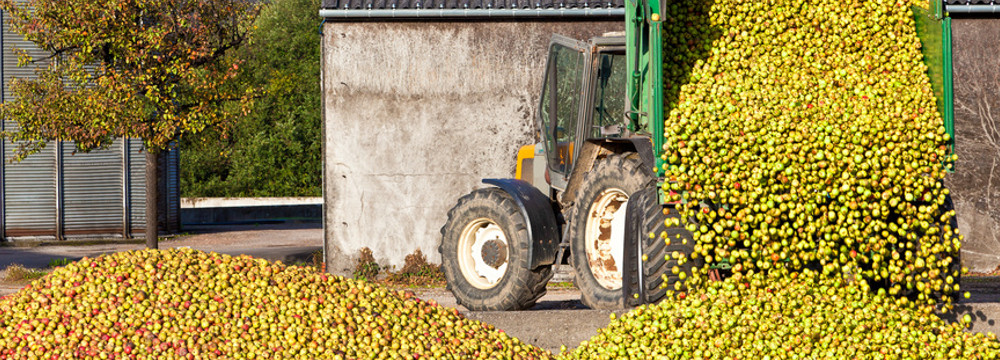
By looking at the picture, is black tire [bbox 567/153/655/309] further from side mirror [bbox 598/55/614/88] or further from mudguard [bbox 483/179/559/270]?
side mirror [bbox 598/55/614/88]

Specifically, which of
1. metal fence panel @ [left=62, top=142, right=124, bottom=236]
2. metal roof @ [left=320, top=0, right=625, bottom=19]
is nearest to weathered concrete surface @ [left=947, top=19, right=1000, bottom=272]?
metal roof @ [left=320, top=0, right=625, bottom=19]

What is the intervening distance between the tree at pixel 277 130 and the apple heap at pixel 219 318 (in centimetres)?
2811

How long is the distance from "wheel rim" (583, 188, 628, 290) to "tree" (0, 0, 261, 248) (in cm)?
807

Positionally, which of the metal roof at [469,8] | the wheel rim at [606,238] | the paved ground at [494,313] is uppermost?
the metal roof at [469,8]

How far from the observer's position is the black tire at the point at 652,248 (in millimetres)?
6539

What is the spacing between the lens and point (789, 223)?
615 cm

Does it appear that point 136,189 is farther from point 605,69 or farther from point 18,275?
point 605,69

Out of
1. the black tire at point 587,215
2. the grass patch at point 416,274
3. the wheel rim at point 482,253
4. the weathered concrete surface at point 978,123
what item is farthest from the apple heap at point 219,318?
the weathered concrete surface at point 978,123

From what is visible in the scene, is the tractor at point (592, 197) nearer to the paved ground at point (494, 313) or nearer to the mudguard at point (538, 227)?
the mudguard at point (538, 227)

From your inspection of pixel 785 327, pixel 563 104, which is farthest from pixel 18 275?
pixel 785 327

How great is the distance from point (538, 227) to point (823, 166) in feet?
8.77

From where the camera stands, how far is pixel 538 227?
26.0 ft

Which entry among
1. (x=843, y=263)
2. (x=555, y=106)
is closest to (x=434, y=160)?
(x=555, y=106)

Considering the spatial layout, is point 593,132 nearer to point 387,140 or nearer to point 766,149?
point 766,149
